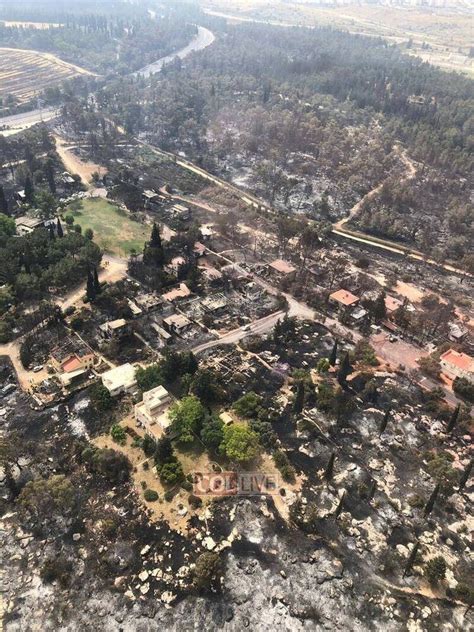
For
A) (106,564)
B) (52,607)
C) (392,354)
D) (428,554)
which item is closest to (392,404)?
(392,354)

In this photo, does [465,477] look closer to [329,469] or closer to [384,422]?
[384,422]

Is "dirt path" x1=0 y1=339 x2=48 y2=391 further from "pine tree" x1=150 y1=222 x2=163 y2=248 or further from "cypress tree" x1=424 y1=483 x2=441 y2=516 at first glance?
"cypress tree" x1=424 y1=483 x2=441 y2=516

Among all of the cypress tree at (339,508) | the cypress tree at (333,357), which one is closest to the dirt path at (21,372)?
the cypress tree at (333,357)

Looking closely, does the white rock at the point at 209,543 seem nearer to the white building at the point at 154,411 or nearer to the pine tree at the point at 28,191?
the white building at the point at 154,411

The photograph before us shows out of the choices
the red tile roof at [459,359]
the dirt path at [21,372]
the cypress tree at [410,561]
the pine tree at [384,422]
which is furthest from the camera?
the red tile roof at [459,359]

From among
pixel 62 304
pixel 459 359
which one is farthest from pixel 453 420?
pixel 62 304

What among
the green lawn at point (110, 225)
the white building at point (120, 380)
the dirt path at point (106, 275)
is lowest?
the dirt path at point (106, 275)

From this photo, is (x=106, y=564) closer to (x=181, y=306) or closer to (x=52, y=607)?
(x=52, y=607)
